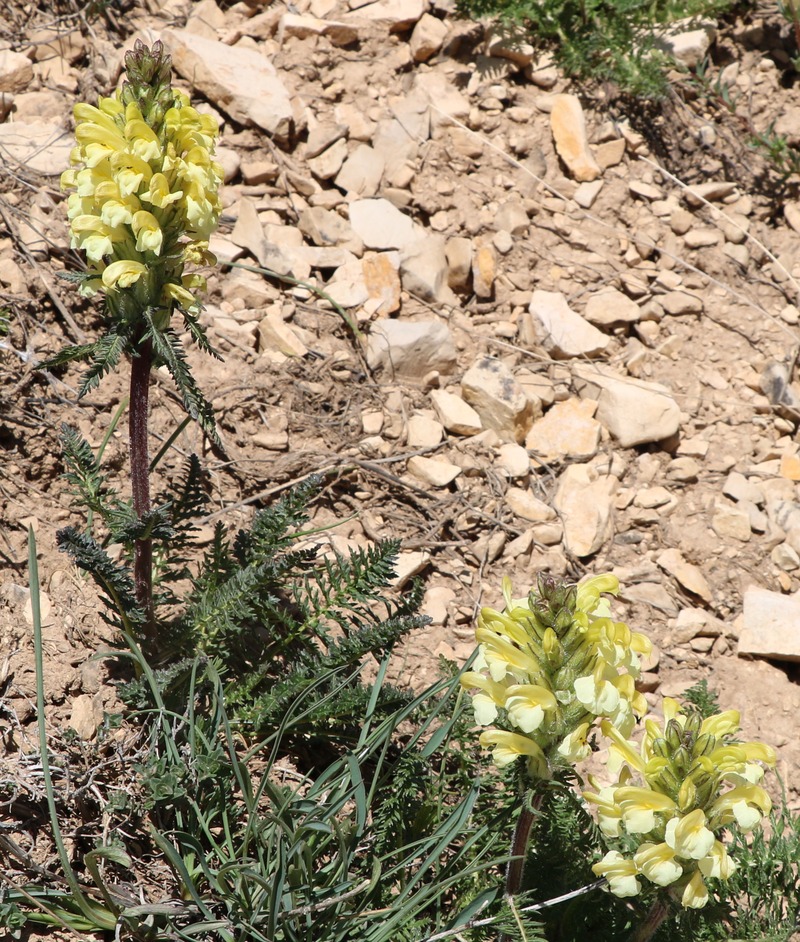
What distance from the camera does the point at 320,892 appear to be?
238 centimetres

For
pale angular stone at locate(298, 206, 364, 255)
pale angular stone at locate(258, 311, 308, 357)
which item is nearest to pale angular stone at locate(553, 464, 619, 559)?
pale angular stone at locate(258, 311, 308, 357)

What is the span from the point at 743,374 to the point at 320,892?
2813 millimetres

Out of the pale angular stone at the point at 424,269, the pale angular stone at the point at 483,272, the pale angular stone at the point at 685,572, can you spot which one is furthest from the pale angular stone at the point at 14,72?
the pale angular stone at the point at 685,572

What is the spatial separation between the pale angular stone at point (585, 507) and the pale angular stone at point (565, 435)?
0.27 ft

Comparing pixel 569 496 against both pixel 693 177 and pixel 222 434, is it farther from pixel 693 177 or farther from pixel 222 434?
pixel 693 177

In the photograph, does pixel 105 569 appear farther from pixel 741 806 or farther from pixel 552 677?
pixel 741 806

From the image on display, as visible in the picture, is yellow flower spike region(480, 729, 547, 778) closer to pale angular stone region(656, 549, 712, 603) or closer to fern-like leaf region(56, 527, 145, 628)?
fern-like leaf region(56, 527, 145, 628)

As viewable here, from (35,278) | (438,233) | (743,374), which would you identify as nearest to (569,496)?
(743,374)

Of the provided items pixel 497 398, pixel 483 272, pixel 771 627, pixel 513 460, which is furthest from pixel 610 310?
pixel 771 627

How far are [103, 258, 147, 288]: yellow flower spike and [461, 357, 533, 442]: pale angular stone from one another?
1.81 m

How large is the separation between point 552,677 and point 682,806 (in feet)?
1.17

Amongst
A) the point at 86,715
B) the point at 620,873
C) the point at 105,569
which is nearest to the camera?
the point at 620,873

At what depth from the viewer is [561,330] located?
13.2ft

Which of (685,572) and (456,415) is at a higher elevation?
(456,415)
